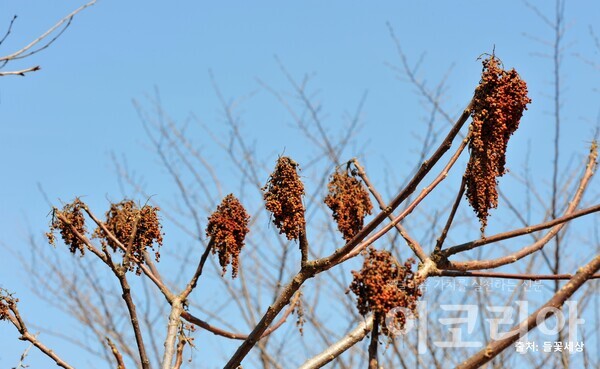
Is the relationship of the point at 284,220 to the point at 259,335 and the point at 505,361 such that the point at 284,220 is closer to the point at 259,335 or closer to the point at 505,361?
the point at 259,335

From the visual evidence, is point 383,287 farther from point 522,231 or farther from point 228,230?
point 228,230

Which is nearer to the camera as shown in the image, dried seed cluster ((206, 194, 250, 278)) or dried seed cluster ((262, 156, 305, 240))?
dried seed cluster ((262, 156, 305, 240))

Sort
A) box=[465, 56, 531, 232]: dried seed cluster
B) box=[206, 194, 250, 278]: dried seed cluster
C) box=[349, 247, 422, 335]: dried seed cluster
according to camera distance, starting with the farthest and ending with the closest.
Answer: box=[206, 194, 250, 278]: dried seed cluster, box=[465, 56, 531, 232]: dried seed cluster, box=[349, 247, 422, 335]: dried seed cluster

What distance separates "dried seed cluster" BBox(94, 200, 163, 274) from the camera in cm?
323

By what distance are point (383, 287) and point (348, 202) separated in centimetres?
88

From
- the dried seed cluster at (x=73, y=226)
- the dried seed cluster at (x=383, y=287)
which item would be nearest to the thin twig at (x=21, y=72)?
the dried seed cluster at (x=73, y=226)

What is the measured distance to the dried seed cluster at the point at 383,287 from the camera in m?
2.38

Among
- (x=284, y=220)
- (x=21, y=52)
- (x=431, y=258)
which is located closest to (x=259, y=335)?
(x=284, y=220)

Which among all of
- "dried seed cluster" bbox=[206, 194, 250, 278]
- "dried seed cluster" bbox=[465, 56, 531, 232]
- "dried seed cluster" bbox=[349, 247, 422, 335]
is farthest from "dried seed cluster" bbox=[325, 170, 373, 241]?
"dried seed cluster" bbox=[349, 247, 422, 335]

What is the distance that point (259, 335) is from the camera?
2.78 metres

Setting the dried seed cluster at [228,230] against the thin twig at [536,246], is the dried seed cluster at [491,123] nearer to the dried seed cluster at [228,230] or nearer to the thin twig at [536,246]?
the thin twig at [536,246]

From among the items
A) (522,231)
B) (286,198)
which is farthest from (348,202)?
(522,231)

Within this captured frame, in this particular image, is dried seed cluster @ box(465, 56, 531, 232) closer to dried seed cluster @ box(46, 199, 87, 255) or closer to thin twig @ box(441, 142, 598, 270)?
thin twig @ box(441, 142, 598, 270)

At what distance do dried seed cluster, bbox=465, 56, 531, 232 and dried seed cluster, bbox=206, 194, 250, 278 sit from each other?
87 centimetres
